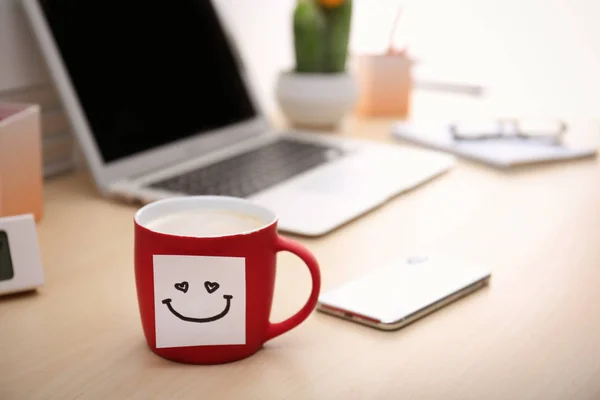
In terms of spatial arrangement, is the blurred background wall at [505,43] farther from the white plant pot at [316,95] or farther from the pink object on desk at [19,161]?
the pink object on desk at [19,161]

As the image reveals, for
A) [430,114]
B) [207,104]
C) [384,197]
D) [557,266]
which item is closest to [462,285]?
[557,266]

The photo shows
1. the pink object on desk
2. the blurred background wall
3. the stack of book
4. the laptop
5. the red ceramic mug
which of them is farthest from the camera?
the blurred background wall

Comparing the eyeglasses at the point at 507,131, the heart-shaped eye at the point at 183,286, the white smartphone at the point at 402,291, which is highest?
the heart-shaped eye at the point at 183,286

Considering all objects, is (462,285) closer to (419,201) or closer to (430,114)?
(419,201)

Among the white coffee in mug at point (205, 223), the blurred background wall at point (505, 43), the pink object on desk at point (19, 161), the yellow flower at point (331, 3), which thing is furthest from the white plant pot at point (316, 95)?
the white coffee in mug at point (205, 223)

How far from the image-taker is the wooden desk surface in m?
0.52

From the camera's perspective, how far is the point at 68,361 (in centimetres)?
54

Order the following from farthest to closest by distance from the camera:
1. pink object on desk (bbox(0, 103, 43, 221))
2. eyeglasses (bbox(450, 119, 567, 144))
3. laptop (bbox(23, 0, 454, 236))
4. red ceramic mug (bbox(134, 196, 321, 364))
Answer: eyeglasses (bbox(450, 119, 567, 144)) → laptop (bbox(23, 0, 454, 236)) → pink object on desk (bbox(0, 103, 43, 221)) → red ceramic mug (bbox(134, 196, 321, 364))

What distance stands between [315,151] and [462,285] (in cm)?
46

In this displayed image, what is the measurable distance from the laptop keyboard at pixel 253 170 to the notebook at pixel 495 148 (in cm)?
16

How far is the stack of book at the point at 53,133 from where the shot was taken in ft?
3.26

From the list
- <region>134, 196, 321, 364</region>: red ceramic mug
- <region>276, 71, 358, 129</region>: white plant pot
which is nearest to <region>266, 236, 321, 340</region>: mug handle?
<region>134, 196, 321, 364</region>: red ceramic mug

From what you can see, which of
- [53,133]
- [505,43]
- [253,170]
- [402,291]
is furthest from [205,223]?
[505,43]

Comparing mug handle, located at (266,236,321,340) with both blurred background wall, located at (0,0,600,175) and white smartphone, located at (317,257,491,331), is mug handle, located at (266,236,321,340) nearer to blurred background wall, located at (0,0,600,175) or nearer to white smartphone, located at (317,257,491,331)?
white smartphone, located at (317,257,491,331)
